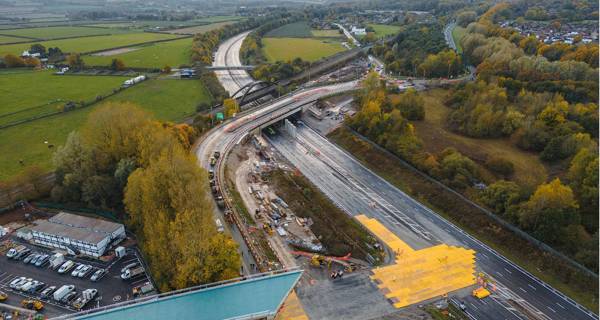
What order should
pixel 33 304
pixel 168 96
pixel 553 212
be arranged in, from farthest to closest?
pixel 168 96 → pixel 553 212 → pixel 33 304

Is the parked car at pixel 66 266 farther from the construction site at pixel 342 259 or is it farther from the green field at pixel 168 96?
the green field at pixel 168 96

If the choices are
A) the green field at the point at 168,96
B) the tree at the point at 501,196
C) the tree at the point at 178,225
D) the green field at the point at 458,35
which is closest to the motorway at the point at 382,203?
the tree at the point at 501,196

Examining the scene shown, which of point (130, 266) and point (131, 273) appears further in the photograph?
point (130, 266)

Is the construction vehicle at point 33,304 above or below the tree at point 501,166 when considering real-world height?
above

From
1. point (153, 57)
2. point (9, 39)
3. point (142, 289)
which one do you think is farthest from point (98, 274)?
point (9, 39)

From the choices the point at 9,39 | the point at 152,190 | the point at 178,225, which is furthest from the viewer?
the point at 9,39

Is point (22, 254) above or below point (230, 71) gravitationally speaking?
below

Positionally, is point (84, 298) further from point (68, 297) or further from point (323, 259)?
point (323, 259)
